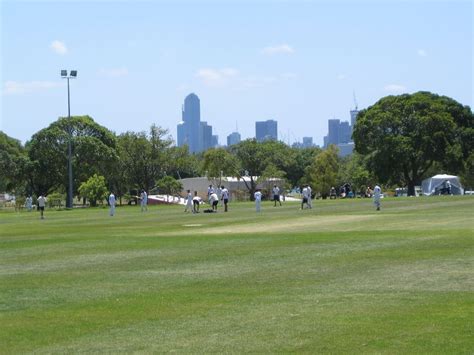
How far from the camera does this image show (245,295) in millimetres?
14742

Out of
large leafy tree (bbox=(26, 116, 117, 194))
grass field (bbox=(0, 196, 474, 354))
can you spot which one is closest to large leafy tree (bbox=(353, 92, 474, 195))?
large leafy tree (bbox=(26, 116, 117, 194))

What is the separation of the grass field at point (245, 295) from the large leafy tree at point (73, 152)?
259 feet

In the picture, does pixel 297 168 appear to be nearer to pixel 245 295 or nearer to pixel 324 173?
pixel 324 173

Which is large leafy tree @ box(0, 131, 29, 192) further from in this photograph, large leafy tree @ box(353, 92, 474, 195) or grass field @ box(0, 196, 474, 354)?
grass field @ box(0, 196, 474, 354)

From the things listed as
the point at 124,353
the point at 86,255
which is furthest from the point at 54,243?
the point at 124,353

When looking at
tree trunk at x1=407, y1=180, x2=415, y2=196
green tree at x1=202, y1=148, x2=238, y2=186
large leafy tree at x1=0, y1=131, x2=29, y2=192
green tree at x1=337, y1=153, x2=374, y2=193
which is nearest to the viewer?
tree trunk at x1=407, y1=180, x2=415, y2=196

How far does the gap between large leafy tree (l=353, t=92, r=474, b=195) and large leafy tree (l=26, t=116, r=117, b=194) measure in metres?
33.3

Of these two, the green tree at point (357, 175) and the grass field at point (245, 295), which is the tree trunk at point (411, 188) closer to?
the green tree at point (357, 175)

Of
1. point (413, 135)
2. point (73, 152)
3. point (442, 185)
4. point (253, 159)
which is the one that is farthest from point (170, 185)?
point (442, 185)

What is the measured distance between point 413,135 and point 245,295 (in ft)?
277

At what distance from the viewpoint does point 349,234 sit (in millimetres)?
28609

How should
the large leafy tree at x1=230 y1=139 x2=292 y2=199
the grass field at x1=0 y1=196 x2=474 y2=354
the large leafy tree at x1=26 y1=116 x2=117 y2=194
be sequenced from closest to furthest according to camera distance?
the grass field at x1=0 y1=196 x2=474 y2=354 < the large leafy tree at x1=26 y1=116 x2=117 y2=194 < the large leafy tree at x1=230 y1=139 x2=292 y2=199

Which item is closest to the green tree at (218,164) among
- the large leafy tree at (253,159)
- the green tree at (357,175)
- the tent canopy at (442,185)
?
the large leafy tree at (253,159)

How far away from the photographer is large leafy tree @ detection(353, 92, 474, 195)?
314 ft
